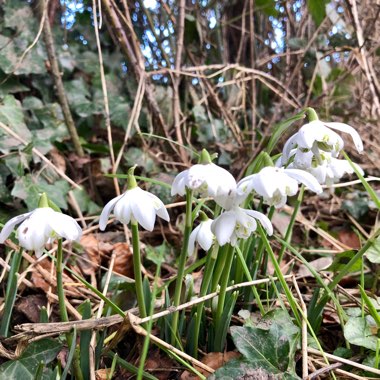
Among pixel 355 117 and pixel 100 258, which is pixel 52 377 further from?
pixel 355 117

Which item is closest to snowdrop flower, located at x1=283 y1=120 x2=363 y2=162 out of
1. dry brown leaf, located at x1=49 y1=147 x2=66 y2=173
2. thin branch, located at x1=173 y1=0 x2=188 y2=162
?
thin branch, located at x1=173 y1=0 x2=188 y2=162

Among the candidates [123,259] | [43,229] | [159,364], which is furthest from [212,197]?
[123,259]

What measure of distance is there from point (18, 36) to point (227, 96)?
1144mm

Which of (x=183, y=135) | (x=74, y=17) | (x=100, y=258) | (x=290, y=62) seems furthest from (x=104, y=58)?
(x=100, y=258)

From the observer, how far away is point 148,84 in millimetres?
1988

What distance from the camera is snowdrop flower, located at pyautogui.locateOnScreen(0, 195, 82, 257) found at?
2.52 feet

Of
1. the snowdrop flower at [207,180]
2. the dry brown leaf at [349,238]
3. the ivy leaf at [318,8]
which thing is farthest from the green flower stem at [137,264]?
the ivy leaf at [318,8]

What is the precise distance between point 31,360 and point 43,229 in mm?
270

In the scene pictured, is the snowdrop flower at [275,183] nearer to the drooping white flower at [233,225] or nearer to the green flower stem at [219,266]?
the drooping white flower at [233,225]

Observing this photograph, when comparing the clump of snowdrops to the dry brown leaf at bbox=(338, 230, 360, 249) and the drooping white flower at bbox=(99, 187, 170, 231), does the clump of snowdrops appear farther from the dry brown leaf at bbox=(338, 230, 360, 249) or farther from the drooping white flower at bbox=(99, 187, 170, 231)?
the dry brown leaf at bbox=(338, 230, 360, 249)

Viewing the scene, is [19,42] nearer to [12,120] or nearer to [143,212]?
[12,120]

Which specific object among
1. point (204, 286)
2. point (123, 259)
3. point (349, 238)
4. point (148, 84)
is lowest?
point (349, 238)

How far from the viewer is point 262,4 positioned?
238cm

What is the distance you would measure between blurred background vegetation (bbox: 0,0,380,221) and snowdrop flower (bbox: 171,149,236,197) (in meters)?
0.87
